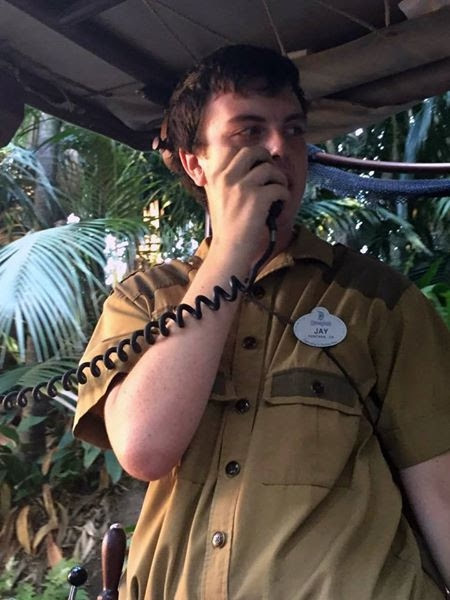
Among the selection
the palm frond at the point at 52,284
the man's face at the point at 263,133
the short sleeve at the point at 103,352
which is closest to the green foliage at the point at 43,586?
the palm frond at the point at 52,284

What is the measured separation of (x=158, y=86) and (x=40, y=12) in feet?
1.12

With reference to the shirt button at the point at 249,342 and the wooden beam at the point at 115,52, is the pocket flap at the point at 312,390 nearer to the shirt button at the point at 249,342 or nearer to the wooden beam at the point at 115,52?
the shirt button at the point at 249,342

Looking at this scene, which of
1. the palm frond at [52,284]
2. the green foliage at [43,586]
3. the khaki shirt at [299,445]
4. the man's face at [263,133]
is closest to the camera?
the khaki shirt at [299,445]

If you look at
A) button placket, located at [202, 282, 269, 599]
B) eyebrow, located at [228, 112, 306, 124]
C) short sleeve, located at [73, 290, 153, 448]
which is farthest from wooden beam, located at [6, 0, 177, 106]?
button placket, located at [202, 282, 269, 599]

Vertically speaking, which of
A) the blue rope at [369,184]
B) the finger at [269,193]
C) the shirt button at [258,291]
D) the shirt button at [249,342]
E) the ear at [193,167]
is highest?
the blue rope at [369,184]

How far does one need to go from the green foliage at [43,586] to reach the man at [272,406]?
168 cm

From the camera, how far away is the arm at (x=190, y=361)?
97 centimetres

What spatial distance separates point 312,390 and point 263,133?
42cm

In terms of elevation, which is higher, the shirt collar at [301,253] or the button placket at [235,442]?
the shirt collar at [301,253]

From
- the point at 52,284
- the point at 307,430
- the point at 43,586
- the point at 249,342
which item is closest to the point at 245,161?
the point at 249,342

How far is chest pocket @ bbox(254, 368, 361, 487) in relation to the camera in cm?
100

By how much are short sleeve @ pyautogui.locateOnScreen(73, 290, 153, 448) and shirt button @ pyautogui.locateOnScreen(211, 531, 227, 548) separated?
0.85 ft

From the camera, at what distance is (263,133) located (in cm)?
117

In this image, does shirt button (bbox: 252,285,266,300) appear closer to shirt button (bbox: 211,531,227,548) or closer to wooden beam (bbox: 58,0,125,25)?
shirt button (bbox: 211,531,227,548)
